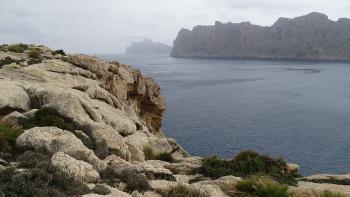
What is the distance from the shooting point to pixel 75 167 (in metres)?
13.8

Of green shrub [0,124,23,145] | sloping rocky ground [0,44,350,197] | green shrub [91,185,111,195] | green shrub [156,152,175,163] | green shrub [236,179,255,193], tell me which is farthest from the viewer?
green shrub [156,152,175,163]

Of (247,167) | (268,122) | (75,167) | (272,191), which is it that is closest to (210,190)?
(272,191)

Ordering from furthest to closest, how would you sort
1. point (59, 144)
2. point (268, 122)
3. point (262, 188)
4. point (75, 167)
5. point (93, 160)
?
point (268, 122) < point (59, 144) < point (93, 160) < point (262, 188) < point (75, 167)

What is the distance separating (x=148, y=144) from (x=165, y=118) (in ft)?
226

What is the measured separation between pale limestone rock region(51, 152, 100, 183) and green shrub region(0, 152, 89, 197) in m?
0.69

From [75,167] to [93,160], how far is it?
5.72ft

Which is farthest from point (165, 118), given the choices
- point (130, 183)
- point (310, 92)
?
point (130, 183)

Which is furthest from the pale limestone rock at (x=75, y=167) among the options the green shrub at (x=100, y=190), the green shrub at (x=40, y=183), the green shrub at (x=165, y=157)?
the green shrub at (x=165, y=157)

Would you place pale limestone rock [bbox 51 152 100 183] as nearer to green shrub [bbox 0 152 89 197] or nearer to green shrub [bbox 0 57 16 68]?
green shrub [bbox 0 152 89 197]

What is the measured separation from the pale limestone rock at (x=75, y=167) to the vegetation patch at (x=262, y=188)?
19.2ft

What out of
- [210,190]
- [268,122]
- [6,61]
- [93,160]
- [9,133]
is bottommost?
[268,122]

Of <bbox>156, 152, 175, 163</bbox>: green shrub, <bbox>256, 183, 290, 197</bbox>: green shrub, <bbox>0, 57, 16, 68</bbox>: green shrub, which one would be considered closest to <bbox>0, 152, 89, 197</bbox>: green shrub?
<bbox>256, 183, 290, 197</bbox>: green shrub

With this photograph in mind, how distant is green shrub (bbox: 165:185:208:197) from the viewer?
13625 mm

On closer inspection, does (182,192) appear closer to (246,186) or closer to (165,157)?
(246,186)
